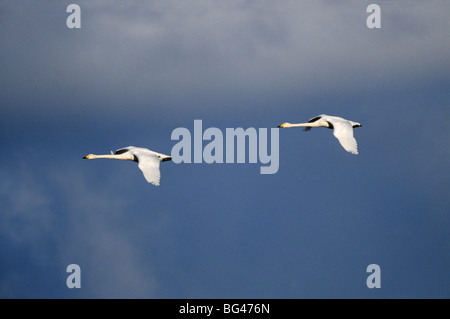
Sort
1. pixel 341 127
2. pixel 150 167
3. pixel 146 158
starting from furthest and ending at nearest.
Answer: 1. pixel 341 127
2. pixel 146 158
3. pixel 150 167

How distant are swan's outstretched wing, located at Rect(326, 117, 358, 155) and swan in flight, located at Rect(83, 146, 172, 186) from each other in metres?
6.86

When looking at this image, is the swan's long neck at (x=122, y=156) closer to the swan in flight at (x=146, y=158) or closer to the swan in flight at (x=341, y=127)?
the swan in flight at (x=146, y=158)

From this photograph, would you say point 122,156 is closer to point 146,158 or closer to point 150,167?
point 146,158

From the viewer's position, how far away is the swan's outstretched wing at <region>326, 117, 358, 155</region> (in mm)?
41031

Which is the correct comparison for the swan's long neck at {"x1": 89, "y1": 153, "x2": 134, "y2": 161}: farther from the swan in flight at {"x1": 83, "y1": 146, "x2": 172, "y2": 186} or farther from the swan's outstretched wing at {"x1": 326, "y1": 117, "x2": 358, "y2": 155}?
the swan's outstretched wing at {"x1": 326, "y1": 117, "x2": 358, "y2": 155}

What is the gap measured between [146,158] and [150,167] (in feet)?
4.13

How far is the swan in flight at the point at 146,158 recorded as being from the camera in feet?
131

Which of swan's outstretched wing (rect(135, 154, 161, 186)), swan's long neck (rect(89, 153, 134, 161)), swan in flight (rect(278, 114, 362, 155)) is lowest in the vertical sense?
swan's outstretched wing (rect(135, 154, 161, 186))

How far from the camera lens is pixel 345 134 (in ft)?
138

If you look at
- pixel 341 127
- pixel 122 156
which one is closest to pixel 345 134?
pixel 341 127

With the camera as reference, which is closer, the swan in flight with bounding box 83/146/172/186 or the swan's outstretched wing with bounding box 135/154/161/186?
the swan's outstretched wing with bounding box 135/154/161/186

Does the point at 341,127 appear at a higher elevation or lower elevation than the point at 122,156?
higher

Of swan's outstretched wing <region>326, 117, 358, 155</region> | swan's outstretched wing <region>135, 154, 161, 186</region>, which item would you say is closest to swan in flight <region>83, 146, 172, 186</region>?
swan's outstretched wing <region>135, 154, 161, 186</region>
